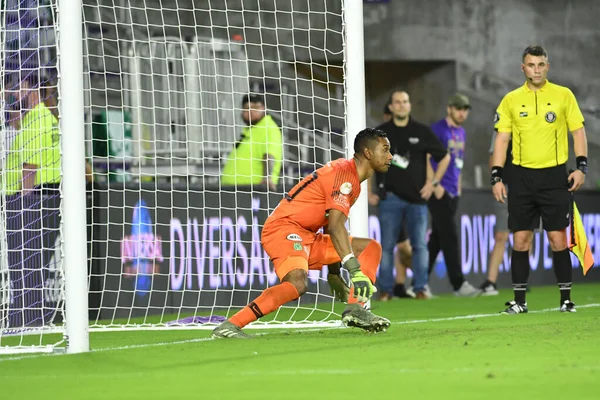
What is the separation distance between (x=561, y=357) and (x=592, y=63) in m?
21.5

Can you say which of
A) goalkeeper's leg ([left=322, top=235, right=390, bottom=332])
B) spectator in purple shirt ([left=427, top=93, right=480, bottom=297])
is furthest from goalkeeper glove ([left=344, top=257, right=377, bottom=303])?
spectator in purple shirt ([left=427, top=93, right=480, bottom=297])

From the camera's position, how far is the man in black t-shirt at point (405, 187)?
528 inches

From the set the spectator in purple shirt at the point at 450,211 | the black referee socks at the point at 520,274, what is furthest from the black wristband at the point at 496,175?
the spectator in purple shirt at the point at 450,211

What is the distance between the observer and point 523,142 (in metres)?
9.99

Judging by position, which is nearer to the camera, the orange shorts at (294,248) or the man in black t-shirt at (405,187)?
the orange shorts at (294,248)

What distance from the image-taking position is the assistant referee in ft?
32.5

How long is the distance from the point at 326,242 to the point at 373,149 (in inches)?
27.0

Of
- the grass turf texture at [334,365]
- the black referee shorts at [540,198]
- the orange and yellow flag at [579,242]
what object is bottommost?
the grass turf texture at [334,365]

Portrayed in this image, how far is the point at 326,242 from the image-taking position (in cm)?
812

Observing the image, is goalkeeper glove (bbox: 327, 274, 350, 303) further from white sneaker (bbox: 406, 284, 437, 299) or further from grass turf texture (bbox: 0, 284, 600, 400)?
white sneaker (bbox: 406, 284, 437, 299)

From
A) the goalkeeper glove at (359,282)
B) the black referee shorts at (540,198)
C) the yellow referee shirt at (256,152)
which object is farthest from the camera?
the yellow referee shirt at (256,152)

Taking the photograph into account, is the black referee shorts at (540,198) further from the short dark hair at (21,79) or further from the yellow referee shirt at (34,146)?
the short dark hair at (21,79)

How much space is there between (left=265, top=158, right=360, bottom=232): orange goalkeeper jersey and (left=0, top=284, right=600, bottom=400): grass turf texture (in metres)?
0.73

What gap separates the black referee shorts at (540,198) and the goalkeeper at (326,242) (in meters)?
2.23
